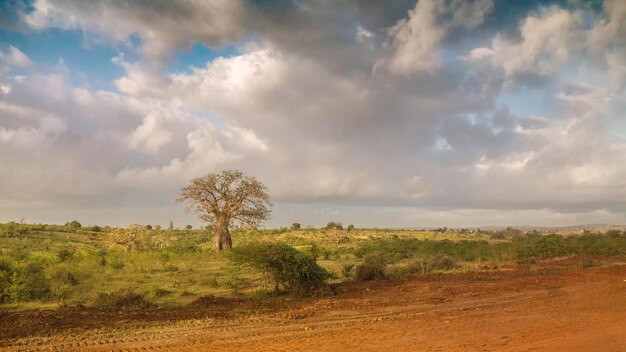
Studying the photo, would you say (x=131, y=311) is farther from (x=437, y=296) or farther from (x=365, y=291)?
(x=437, y=296)

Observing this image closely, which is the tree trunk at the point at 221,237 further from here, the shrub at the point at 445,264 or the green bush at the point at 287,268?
the green bush at the point at 287,268

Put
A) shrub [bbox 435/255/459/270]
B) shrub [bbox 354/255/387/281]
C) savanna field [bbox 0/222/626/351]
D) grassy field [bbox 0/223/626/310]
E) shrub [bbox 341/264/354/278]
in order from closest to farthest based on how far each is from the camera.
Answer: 1. savanna field [bbox 0/222/626/351]
2. grassy field [bbox 0/223/626/310]
3. shrub [bbox 354/255/387/281]
4. shrub [bbox 341/264/354/278]
5. shrub [bbox 435/255/459/270]

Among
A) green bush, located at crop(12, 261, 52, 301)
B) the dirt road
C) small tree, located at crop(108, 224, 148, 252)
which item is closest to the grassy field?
green bush, located at crop(12, 261, 52, 301)

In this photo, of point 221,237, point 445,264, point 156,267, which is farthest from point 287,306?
point 221,237

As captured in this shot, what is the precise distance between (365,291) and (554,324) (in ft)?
28.0

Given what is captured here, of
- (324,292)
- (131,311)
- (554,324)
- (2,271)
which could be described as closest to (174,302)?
(131,311)

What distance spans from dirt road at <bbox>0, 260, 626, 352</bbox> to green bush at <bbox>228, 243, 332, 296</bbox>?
4.04 feet

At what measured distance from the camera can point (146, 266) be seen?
2566cm

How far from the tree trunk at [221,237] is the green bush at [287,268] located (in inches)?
681

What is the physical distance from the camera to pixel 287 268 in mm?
18016

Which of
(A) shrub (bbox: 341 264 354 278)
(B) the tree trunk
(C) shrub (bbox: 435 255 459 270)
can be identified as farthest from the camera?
(B) the tree trunk

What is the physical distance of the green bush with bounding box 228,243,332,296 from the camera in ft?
59.0

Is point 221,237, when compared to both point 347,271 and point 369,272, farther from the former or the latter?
point 369,272

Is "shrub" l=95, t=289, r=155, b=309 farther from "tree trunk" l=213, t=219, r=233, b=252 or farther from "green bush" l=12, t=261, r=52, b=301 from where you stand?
"tree trunk" l=213, t=219, r=233, b=252
